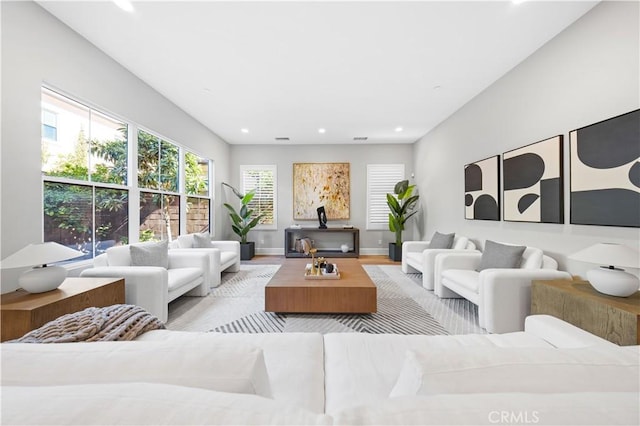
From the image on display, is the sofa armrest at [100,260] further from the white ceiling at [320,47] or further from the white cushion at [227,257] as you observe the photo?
the white ceiling at [320,47]

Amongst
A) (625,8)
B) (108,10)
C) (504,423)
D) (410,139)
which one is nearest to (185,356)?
(504,423)

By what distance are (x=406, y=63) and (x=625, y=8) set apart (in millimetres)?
1607

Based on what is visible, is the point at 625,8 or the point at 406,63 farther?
the point at 406,63

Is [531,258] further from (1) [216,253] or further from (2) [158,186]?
(2) [158,186]

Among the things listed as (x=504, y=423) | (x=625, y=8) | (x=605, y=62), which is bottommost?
(x=504, y=423)

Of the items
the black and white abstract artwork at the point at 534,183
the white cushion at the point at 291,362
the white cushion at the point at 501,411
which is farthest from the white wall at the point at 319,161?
the white cushion at the point at 501,411

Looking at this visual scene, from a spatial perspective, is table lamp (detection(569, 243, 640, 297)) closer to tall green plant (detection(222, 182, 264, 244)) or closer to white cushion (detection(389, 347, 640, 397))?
white cushion (detection(389, 347, 640, 397))

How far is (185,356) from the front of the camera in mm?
672

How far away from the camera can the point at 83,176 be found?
2574 mm

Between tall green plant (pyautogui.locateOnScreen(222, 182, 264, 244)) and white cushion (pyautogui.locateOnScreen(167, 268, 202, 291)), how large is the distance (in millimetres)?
2520

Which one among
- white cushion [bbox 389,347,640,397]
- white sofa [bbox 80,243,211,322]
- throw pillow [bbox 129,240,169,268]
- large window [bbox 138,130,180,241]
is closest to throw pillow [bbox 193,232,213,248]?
large window [bbox 138,130,180,241]

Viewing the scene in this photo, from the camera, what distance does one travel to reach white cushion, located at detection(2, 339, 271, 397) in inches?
24.7

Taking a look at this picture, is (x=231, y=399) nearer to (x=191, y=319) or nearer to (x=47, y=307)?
(x=47, y=307)

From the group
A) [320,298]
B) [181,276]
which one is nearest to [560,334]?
[320,298]
